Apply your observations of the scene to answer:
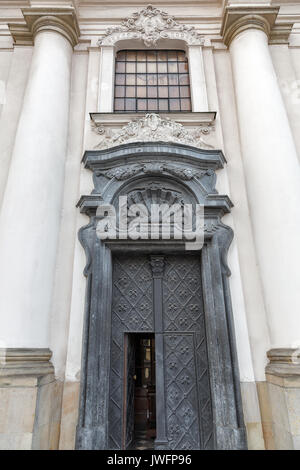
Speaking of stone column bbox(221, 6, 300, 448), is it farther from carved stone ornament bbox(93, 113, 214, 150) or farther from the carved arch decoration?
carved stone ornament bbox(93, 113, 214, 150)

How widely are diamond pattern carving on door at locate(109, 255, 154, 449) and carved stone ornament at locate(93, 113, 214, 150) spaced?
1.99 metres

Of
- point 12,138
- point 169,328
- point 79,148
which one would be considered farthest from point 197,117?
point 169,328

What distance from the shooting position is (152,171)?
487 centimetres

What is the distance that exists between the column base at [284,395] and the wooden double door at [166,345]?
0.83 metres

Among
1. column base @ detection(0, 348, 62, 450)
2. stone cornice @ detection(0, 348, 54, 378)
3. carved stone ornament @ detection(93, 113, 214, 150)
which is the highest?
carved stone ornament @ detection(93, 113, 214, 150)

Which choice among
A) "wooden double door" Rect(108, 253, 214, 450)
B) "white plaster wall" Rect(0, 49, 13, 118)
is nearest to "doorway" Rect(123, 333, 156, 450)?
"wooden double door" Rect(108, 253, 214, 450)

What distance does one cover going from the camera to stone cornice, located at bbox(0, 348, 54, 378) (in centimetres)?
352

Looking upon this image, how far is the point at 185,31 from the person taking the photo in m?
6.29

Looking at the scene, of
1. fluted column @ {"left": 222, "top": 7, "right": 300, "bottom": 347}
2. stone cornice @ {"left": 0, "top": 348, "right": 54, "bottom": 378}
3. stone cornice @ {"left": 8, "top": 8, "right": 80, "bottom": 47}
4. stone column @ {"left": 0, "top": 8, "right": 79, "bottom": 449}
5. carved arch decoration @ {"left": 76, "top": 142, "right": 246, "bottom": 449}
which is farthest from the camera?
stone cornice @ {"left": 8, "top": 8, "right": 80, "bottom": 47}

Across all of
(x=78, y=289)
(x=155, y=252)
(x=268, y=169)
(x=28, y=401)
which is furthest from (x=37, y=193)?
(x=268, y=169)

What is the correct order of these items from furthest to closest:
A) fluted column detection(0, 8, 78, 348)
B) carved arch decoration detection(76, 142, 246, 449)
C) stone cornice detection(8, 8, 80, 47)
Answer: stone cornice detection(8, 8, 80, 47), fluted column detection(0, 8, 78, 348), carved arch decoration detection(76, 142, 246, 449)

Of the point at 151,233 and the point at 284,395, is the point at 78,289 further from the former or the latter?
the point at 284,395
